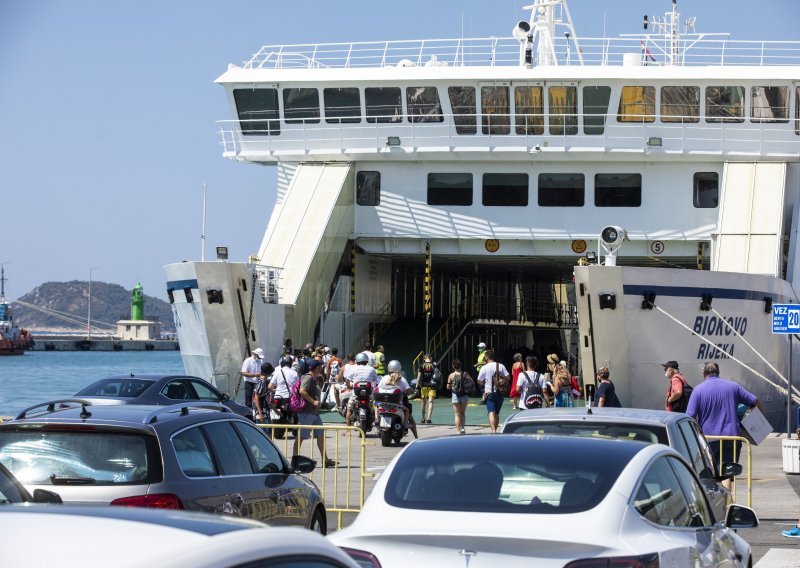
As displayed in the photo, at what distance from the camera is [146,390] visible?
63.1 ft

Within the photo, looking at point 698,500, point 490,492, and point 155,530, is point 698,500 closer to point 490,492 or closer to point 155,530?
point 490,492

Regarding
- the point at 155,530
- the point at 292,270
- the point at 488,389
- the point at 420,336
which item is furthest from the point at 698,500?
the point at 420,336

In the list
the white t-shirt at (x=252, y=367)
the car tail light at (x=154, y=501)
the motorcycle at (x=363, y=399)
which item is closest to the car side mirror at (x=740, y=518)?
the car tail light at (x=154, y=501)

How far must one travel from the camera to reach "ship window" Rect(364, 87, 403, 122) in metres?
29.7

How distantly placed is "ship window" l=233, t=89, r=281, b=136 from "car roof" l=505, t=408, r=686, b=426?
22476mm

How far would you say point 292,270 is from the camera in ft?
94.0

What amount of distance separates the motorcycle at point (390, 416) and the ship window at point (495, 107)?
11.0 m

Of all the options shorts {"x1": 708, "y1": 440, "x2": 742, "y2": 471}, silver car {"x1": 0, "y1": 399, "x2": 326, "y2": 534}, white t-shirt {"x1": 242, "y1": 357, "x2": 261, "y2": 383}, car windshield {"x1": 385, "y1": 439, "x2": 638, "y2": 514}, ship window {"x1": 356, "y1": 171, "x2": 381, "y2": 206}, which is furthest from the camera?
ship window {"x1": 356, "y1": 171, "x2": 381, "y2": 206}

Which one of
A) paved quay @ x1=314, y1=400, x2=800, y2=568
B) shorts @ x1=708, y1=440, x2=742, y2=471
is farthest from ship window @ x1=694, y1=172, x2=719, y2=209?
shorts @ x1=708, y1=440, x2=742, y2=471

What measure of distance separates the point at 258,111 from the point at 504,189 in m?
6.20

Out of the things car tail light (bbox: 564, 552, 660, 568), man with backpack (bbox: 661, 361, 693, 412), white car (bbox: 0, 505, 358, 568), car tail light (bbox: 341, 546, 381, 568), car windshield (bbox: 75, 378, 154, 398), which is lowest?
car windshield (bbox: 75, 378, 154, 398)

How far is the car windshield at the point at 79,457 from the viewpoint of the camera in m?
7.14

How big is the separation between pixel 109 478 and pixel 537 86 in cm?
2342

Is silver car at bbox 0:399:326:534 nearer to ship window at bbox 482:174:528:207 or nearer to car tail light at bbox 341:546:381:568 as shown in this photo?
car tail light at bbox 341:546:381:568
